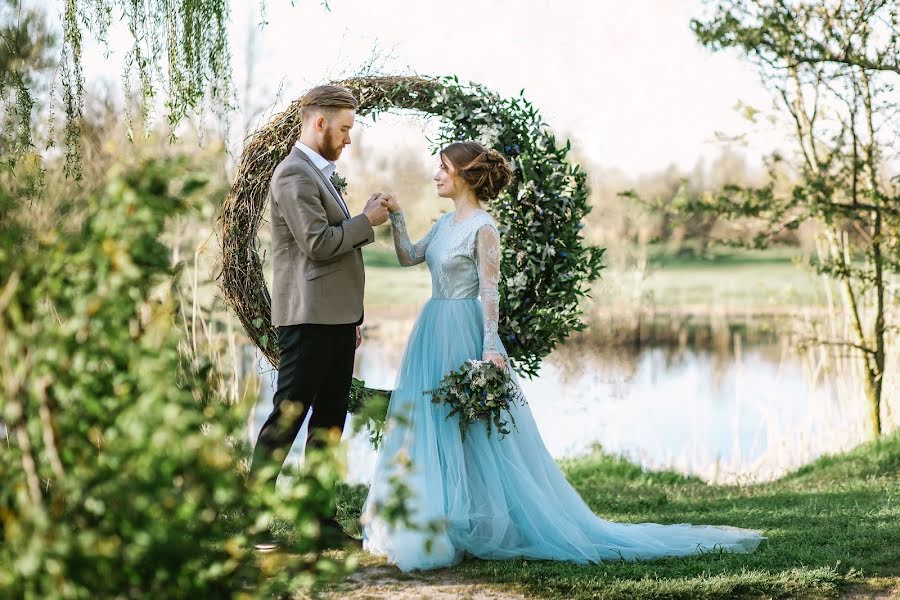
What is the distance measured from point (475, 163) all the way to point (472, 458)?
4.15ft

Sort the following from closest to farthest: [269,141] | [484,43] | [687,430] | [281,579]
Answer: [281,579] < [269,141] < [687,430] < [484,43]

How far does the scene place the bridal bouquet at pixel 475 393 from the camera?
12.8ft

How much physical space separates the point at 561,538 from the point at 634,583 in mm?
471

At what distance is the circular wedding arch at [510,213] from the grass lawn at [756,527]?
117cm

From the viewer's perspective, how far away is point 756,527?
4.56 metres

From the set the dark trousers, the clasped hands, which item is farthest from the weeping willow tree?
the dark trousers

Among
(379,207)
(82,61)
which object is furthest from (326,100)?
(82,61)

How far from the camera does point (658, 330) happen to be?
13664 millimetres

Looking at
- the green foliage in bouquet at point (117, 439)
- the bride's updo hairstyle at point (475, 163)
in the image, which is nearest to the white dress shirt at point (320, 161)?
the bride's updo hairstyle at point (475, 163)

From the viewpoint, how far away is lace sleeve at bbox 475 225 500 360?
3.98 meters

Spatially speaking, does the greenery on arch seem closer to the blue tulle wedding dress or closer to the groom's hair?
the blue tulle wedding dress

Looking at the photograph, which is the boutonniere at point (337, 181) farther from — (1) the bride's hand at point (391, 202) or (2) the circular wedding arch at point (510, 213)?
(2) the circular wedding arch at point (510, 213)

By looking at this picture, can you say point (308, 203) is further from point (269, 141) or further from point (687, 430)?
point (687, 430)

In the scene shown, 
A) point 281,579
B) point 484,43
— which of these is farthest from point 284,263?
point 484,43
